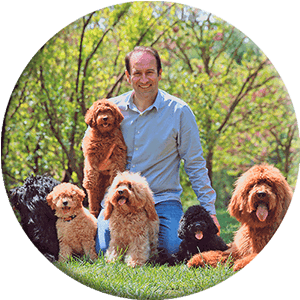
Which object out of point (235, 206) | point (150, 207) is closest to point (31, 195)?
point (150, 207)

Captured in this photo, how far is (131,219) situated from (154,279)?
46 cm

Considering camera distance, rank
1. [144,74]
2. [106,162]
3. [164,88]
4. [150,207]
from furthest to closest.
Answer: [164,88]
[106,162]
[144,74]
[150,207]

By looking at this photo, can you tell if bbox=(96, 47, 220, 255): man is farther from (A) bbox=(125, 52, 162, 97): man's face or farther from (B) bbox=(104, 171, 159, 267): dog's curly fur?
(B) bbox=(104, 171, 159, 267): dog's curly fur

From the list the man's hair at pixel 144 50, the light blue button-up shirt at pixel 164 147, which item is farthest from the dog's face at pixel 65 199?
the man's hair at pixel 144 50

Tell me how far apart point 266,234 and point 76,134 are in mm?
1732

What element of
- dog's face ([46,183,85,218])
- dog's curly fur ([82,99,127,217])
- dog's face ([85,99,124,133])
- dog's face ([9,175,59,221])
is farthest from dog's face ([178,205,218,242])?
dog's face ([9,175,59,221])

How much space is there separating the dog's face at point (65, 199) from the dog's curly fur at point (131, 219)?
234mm

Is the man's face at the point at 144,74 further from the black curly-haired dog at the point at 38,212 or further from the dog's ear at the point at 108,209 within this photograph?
the black curly-haired dog at the point at 38,212

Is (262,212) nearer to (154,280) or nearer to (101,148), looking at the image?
(154,280)

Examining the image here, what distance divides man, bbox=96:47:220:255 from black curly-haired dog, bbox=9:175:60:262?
0.37 meters

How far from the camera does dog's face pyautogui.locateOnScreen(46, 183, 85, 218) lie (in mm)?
3230

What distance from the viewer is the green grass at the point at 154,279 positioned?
3078 millimetres

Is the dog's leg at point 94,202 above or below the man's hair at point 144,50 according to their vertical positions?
below

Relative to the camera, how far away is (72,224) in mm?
3268
